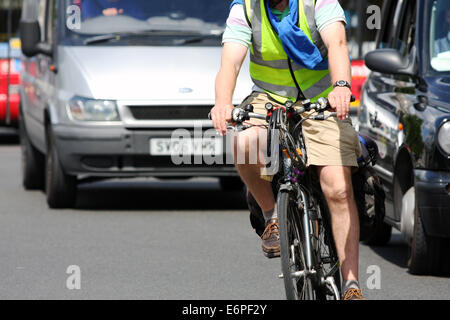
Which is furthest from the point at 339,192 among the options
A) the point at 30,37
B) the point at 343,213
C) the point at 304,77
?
the point at 30,37

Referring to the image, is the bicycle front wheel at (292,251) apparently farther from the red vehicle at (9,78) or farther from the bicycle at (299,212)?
the red vehicle at (9,78)

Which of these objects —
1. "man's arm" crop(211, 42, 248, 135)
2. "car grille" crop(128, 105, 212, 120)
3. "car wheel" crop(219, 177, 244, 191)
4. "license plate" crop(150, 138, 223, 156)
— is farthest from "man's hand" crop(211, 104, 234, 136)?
"car wheel" crop(219, 177, 244, 191)

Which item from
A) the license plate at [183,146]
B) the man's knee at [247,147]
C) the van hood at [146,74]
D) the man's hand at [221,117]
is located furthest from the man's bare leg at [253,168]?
the van hood at [146,74]

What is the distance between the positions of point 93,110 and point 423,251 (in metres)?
3.96

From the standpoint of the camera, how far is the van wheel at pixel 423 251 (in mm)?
7246

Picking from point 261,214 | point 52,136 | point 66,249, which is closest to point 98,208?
point 52,136

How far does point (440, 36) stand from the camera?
7969 mm

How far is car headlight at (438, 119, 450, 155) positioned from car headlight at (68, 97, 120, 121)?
3992 mm

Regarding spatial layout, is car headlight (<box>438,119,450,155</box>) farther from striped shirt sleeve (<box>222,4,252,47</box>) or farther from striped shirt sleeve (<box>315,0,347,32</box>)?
striped shirt sleeve (<box>222,4,252,47</box>)

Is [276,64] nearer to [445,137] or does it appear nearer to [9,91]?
[445,137]

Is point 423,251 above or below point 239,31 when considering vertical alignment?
below
